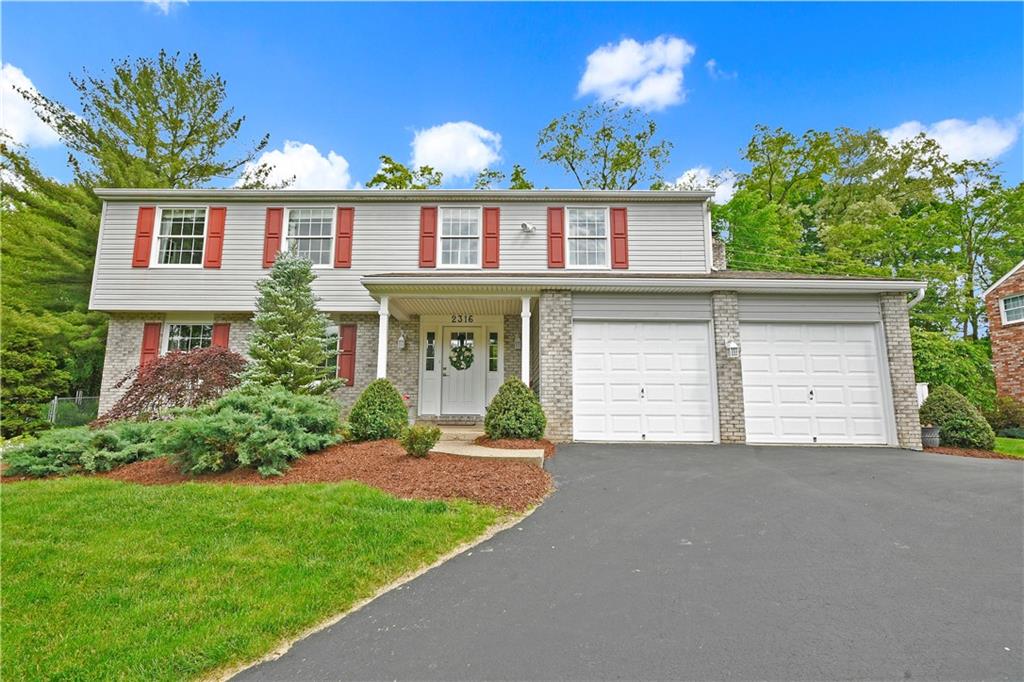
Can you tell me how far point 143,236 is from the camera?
11.0 metres

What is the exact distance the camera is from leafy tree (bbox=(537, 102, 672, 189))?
21141 millimetres

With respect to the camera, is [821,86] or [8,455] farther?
[821,86]

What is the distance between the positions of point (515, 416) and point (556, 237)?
5.23m

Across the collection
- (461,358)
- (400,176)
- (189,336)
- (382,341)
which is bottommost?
(461,358)

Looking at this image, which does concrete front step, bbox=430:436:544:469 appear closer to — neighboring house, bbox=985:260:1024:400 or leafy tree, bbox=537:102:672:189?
leafy tree, bbox=537:102:672:189

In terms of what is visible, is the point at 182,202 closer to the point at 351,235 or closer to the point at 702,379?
the point at 351,235

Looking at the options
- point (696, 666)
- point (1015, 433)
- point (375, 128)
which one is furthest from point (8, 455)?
point (1015, 433)

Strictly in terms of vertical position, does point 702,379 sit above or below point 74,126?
below

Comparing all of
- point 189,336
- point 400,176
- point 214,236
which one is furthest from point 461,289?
point 400,176

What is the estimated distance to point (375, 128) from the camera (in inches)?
703

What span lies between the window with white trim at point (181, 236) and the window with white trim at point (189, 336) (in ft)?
5.13

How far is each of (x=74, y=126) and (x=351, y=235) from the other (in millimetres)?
14098

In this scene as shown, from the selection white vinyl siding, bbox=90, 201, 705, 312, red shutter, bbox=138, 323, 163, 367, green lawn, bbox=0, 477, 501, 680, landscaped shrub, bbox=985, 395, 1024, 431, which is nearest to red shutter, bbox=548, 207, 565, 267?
white vinyl siding, bbox=90, 201, 705, 312

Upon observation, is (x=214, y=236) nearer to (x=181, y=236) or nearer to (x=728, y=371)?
(x=181, y=236)
